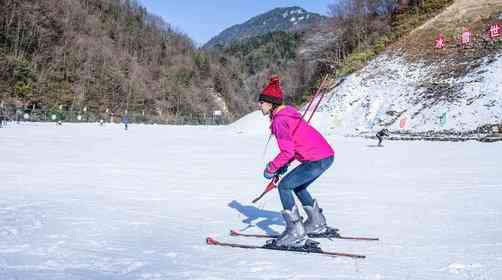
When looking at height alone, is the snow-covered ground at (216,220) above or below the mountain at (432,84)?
below

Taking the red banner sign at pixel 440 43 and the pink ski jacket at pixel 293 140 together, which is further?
the red banner sign at pixel 440 43

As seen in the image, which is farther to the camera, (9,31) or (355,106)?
(9,31)

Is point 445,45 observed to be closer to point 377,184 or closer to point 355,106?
point 355,106

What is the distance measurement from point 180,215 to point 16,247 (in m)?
2.76

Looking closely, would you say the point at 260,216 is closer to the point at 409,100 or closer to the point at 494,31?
the point at 409,100

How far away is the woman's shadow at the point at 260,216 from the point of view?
7.17 metres

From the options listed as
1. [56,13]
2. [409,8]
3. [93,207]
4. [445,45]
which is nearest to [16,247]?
[93,207]

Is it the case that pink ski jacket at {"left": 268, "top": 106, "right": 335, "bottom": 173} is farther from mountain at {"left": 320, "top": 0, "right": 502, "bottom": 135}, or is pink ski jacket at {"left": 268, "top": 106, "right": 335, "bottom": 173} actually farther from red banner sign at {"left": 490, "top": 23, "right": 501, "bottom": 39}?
red banner sign at {"left": 490, "top": 23, "right": 501, "bottom": 39}

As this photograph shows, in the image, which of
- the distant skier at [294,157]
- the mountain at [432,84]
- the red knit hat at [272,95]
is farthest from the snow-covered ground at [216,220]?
the mountain at [432,84]

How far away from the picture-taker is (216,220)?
7.52 m

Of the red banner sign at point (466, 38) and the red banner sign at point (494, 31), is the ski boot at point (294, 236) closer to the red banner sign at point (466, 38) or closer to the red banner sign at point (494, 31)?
the red banner sign at point (494, 31)

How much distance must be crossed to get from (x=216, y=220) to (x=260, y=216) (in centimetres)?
82

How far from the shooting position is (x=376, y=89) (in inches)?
1566

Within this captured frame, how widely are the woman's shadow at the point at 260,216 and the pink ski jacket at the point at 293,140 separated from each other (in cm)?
163
